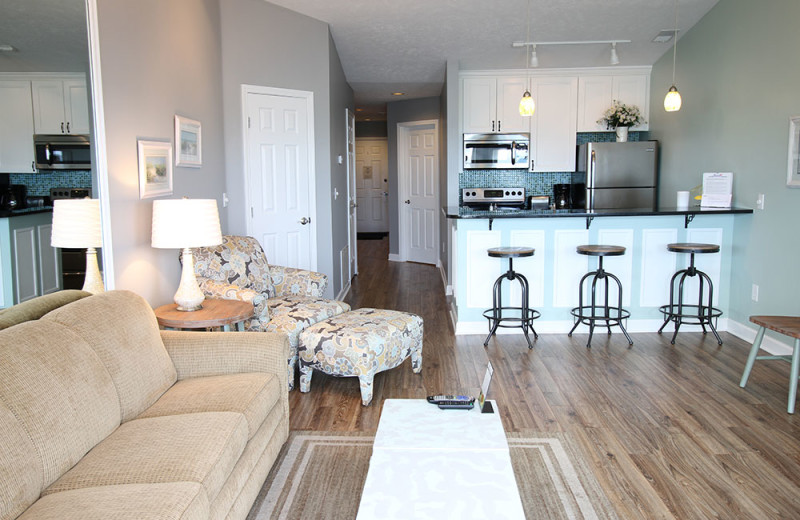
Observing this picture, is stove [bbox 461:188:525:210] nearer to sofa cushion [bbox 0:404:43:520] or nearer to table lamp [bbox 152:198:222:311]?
table lamp [bbox 152:198:222:311]

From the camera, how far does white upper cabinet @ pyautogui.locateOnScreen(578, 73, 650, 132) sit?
6910 millimetres

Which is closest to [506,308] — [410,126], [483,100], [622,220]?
[622,220]

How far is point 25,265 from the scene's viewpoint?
231cm

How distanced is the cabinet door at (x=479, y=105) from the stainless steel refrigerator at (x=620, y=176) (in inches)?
46.1

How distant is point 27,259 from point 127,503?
1.17m

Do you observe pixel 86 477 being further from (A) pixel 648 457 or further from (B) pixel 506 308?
(B) pixel 506 308

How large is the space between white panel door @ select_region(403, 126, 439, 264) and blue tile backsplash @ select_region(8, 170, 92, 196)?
6547mm

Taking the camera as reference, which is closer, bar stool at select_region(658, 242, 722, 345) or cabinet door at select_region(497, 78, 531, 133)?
bar stool at select_region(658, 242, 722, 345)

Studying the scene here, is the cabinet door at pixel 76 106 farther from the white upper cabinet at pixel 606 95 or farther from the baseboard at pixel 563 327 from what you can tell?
the white upper cabinet at pixel 606 95

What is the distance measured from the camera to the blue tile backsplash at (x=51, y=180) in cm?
224

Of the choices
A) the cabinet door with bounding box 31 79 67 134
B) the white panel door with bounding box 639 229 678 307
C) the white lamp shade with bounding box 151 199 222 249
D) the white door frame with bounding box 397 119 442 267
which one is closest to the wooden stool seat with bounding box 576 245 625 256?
the white panel door with bounding box 639 229 678 307

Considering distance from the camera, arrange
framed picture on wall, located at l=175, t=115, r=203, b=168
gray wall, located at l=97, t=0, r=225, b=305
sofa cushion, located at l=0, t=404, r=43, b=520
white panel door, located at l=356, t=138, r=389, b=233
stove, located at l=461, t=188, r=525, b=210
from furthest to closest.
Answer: white panel door, located at l=356, t=138, r=389, b=233, stove, located at l=461, t=188, r=525, b=210, framed picture on wall, located at l=175, t=115, r=203, b=168, gray wall, located at l=97, t=0, r=225, b=305, sofa cushion, located at l=0, t=404, r=43, b=520

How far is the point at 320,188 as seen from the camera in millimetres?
5578

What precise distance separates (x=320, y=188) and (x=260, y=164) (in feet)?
1.97
